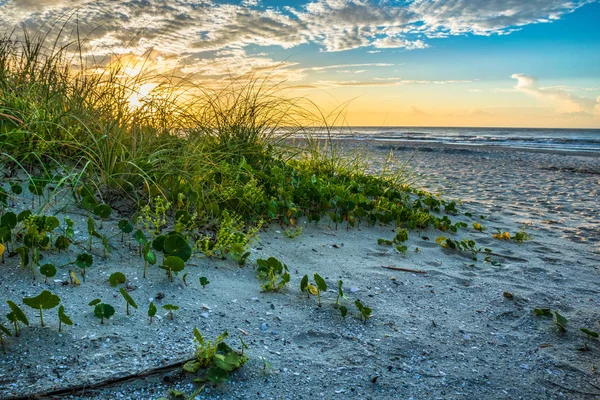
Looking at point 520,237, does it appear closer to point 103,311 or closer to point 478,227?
point 478,227

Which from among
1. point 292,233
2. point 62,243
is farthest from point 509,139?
A: point 62,243

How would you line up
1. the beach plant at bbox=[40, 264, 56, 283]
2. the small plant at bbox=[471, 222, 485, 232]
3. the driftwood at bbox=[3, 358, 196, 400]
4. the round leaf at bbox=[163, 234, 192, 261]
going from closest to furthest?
the driftwood at bbox=[3, 358, 196, 400] → the beach plant at bbox=[40, 264, 56, 283] → the round leaf at bbox=[163, 234, 192, 261] → the small plant at bbox=[471, 222, 485, 232]

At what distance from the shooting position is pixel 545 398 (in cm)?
199

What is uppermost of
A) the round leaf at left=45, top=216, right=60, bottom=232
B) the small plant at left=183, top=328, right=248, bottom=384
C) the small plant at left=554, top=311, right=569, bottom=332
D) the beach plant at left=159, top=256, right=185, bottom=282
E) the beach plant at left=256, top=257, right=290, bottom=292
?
the round leaf at left=45, top=216, right=60, bottom=232

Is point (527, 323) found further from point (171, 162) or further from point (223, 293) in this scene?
point (171, 162)

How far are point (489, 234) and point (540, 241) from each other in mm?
492

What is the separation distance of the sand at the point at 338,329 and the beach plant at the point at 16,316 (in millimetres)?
63

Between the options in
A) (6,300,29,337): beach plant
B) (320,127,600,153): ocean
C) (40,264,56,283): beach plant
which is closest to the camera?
(6,300,29,337): beach plant

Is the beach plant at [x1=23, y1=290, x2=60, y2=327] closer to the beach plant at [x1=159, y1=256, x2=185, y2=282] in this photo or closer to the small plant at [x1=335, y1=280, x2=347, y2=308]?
the beach plant at [x1=159, y1=256, x2=185, y2=282]

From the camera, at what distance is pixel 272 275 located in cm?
272

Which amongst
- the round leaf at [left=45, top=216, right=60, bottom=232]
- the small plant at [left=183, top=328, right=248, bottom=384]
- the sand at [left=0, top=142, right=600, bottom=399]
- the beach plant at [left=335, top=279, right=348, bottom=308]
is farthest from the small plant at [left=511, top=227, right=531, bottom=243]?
the round leaf at [left=45, top=216, right=60, bottom=232]

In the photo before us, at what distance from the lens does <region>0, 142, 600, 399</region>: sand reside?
1.84m

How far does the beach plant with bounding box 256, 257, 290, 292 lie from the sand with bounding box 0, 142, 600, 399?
0.05m

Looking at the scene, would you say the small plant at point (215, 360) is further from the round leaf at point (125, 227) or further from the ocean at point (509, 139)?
the ocean at point (509, 139)
